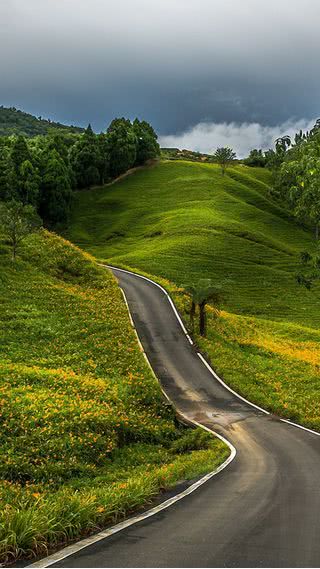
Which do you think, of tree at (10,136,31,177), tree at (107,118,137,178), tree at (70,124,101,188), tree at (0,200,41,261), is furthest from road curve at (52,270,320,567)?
tree at (107,118,137,178)

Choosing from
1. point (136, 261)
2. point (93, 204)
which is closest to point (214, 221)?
point (136, 261)

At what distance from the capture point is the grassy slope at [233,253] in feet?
97.3

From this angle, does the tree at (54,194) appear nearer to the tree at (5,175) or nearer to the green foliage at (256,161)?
the tree at (5,175)

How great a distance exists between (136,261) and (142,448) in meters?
47.9

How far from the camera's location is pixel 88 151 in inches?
3969

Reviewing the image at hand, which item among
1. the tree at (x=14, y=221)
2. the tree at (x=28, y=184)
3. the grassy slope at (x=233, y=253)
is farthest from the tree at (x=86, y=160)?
the tree at (x=14, y=221)

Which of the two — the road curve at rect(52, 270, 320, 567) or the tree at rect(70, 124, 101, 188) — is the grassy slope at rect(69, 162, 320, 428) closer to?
the tree at rect(70, 124, 101, 188)

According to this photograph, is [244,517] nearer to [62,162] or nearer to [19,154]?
[19,154]

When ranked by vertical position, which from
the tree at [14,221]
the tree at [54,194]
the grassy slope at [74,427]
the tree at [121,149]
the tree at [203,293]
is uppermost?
the tree at [121,149]

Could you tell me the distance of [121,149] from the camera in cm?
10681

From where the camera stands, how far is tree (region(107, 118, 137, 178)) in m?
108

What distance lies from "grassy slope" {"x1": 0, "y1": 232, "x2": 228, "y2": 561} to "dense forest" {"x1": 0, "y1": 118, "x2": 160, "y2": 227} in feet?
143

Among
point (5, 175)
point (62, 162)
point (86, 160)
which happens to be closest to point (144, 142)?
point (86, 160)

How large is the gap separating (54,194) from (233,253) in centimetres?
3337
